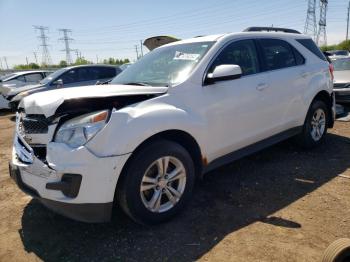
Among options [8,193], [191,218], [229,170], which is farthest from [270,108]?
[8,193]

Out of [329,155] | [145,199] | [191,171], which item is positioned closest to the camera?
[145,199]

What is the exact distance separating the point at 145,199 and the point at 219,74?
1.41 m

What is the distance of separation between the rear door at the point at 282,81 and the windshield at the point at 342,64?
602 cm

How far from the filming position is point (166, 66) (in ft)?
12.3

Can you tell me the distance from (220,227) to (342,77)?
7.70 m

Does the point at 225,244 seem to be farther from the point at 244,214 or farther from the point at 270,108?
the point at 270,108

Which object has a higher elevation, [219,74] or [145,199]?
[219,74]

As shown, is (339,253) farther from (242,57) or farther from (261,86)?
(242,57)

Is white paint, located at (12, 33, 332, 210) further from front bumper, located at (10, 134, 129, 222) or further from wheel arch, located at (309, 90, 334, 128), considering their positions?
wheel arch, located at (309, 90, 334, 128)

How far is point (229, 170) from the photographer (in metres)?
4.50

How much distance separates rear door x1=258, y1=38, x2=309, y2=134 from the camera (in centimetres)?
417

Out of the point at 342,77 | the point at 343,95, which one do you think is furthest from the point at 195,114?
the point at 342,77

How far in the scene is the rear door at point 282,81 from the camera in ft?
13.7

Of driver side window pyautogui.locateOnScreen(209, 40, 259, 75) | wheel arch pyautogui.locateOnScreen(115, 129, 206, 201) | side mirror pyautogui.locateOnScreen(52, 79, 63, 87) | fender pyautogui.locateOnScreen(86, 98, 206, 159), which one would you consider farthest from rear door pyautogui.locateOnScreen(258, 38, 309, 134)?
side mirror pyautogui.locateOnScreen(52, 79, 63, 87)
